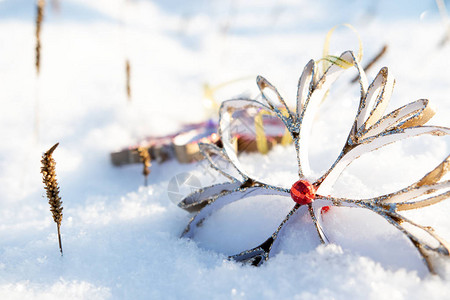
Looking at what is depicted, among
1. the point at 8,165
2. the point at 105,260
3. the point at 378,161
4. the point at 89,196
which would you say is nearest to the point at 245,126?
the point at 378,161

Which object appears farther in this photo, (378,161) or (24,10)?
(24,10)

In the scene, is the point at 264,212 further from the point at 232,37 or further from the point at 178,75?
the point at 232,37

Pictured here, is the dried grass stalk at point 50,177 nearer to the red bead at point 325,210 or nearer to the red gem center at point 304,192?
the red gem center at point 304,192

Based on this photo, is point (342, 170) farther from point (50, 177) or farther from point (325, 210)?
point (50, 177)

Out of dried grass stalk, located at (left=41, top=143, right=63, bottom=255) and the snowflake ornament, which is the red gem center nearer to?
the snowflake ornament

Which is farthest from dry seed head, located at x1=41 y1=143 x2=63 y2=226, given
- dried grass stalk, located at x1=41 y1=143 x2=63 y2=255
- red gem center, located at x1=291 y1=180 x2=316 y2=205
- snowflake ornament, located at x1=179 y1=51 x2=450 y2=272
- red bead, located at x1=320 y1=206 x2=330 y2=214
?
red bead, located at x1=320 y1=206 x2=330 y2=214

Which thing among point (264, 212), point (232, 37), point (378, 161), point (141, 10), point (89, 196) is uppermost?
point (141, 10)

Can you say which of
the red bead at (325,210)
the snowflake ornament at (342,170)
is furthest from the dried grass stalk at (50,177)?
the red bead at (325,210)

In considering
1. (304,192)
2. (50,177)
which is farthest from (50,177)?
(304,192)

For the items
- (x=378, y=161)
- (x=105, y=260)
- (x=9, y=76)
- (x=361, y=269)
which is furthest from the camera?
(x=9, y=76)
